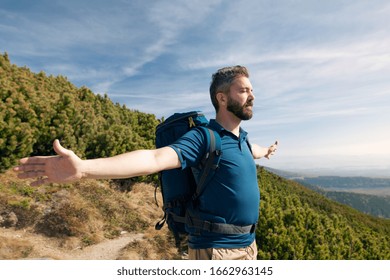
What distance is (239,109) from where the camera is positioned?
359 centimetres

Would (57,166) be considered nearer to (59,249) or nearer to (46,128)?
(59,249)

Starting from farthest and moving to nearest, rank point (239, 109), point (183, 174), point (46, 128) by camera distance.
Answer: point (46, 128), point (239, 109), point (183, 174)

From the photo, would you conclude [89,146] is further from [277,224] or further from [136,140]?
[277,224]

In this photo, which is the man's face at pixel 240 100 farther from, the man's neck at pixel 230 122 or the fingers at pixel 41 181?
the fingers at pixel 41 181

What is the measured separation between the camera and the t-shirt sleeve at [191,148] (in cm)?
287

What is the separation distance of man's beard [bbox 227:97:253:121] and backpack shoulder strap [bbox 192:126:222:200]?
0.55 metres

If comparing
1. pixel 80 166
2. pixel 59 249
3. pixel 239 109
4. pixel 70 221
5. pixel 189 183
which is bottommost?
pixel 59 249

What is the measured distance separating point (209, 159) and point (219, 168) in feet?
0.59

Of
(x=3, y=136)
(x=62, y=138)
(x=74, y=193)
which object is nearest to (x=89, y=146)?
(x=62, y=138)

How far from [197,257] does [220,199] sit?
0.80 m

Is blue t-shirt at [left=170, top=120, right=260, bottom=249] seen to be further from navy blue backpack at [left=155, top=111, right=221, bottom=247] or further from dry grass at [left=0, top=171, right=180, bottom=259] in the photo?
dry grass at [left=0, top=171, right=180, bottom=259]

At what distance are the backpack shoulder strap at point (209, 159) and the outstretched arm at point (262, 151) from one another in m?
1.80

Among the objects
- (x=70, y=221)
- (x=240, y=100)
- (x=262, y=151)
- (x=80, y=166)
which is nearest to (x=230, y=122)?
(x=240, y=100)
